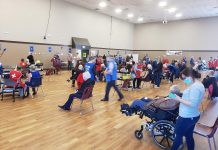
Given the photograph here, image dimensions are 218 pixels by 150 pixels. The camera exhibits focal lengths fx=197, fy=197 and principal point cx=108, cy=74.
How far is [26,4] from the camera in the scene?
12.6m

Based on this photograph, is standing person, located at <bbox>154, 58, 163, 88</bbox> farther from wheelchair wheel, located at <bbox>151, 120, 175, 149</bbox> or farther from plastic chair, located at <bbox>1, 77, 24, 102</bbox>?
wheelchair wheel, located at <bbox>151, 120, 175, 149</bbox>

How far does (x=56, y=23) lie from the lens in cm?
1477

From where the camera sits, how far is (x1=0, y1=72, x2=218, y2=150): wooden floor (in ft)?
10.8

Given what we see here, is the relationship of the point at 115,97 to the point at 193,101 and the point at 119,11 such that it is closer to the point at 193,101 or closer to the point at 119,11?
the point at 193,101

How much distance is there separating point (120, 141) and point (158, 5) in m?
13.9

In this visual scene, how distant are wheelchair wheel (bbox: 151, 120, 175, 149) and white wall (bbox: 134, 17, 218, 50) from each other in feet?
61.8

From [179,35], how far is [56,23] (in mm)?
13246

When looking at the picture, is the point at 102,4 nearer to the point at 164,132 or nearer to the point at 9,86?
the point at 9,86

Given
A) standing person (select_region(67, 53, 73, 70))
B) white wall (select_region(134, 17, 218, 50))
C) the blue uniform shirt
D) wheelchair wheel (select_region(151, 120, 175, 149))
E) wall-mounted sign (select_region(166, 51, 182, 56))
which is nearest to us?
the blue uniform shirt

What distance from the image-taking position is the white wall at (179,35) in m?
19.5

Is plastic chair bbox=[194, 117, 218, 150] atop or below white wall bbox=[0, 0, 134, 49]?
below

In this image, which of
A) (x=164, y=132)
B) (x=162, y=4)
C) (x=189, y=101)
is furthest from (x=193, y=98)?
(x=162, y=4)

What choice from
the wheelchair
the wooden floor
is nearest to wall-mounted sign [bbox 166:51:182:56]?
the wooden floor

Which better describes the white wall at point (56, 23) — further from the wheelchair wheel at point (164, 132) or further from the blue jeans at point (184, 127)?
the blue jeans at point (184, 127)
